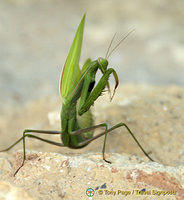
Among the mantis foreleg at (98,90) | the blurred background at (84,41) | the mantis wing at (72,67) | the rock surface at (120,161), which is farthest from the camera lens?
the blurred background at (84,41)

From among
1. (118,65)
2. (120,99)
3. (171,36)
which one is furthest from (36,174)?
(171,36)

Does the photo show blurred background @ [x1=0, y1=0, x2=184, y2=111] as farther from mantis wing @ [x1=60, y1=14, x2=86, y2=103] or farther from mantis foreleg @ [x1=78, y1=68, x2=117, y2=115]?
mantis foreleg @ [x1=78, y1=68, x2=117, y2=115]

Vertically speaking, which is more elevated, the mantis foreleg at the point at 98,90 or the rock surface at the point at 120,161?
the mantis foreleg at the point at 98,90

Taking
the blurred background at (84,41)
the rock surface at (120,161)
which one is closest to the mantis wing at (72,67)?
the rock surface at (120,161)

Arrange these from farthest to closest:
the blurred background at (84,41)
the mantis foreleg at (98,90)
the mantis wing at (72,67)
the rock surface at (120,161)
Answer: the blurred background at (84,41) < the mantis wing at (72,67) < the mantis foreleg at (98,90) < the rock surface at (120,161)

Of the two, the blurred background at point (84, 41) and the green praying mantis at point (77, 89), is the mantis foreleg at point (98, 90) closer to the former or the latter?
the green praying mantis at point (77, 89)

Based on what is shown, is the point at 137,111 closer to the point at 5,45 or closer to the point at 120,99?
the point at 120,99
